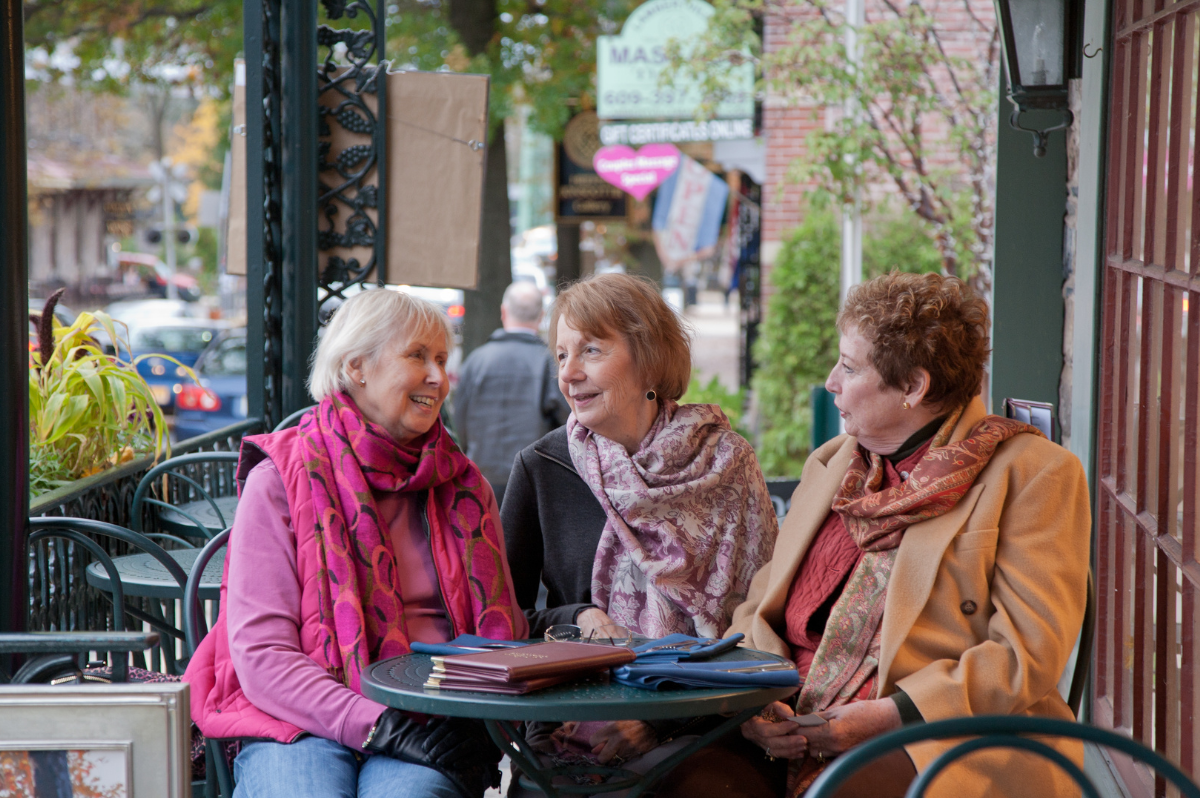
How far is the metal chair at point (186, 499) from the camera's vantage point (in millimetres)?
3742

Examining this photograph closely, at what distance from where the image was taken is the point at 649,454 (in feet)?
8.74

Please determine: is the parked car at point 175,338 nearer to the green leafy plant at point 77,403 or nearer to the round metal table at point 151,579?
the green leafy plant at point 77,403

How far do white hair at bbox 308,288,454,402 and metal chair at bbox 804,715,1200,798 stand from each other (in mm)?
1481

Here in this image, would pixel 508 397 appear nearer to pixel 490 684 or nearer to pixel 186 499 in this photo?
pixel 186 499

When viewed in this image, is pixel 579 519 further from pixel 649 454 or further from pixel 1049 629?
pixel 1049 629

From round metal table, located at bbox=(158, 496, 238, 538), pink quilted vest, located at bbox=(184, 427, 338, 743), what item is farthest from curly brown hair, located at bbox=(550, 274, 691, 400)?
round metal table, located at bbox=(158, 496, 238, 538)

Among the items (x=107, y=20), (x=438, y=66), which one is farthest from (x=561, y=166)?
(x=107, y=20)

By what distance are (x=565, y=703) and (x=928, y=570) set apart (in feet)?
2.66

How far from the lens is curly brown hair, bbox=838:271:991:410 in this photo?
2334 mm

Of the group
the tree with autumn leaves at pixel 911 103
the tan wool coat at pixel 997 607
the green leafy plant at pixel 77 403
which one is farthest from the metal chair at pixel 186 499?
the tree with autumn leaves at pixel 911 103

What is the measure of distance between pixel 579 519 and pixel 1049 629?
108 centimetres

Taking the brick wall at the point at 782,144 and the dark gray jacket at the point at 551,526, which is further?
the brick wall at the point at 782,144

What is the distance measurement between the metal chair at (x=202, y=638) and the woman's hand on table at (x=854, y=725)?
117cm

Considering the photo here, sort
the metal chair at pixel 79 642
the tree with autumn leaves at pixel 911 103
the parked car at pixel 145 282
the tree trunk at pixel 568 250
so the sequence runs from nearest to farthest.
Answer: the metal chair at pixel 79 642
the tree with autumn leaves at pixel 911 103
the tree trunk at pixel 568 250
the parked car at pixel 145 282
